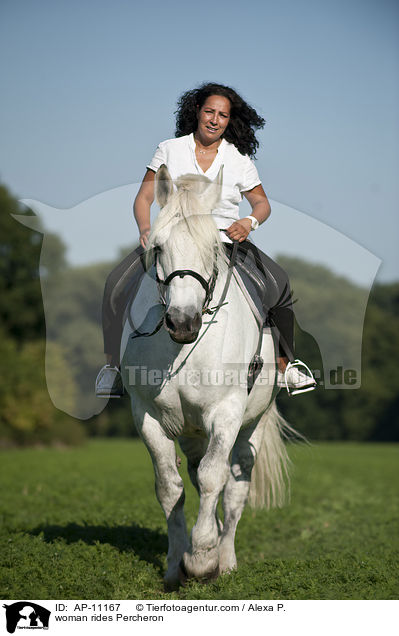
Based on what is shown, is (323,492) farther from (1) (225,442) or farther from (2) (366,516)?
(1) (225,442)

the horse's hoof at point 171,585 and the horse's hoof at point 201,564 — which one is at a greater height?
the horse's hoof at point 201,564

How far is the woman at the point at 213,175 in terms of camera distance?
6.05 meters

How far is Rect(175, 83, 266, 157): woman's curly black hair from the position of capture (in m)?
6.30

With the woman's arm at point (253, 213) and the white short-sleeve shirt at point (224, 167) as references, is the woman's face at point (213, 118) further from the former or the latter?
the woman's arm at point (253, 213)

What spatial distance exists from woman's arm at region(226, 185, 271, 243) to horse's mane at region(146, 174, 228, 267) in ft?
1.50

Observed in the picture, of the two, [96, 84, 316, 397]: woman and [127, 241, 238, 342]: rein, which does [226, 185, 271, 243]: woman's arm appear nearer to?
[96, 84, 316, 397]: woman

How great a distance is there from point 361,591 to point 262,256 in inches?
120

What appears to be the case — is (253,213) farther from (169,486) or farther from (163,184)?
(169,486)

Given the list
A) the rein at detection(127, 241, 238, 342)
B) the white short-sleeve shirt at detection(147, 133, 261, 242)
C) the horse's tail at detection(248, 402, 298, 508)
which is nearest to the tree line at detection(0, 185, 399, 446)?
the horse's tail at detection(248, 402, 298, 508)

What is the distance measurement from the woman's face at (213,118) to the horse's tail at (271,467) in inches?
128

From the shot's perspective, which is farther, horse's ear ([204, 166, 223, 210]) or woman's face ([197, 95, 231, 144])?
woman's face ([197, 95, 231, 144])

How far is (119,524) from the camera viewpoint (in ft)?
29.2
